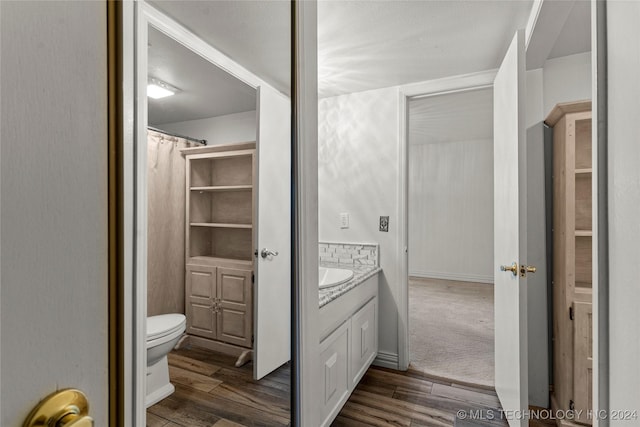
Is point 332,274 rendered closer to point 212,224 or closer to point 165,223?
point 212,224

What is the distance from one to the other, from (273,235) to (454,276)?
5.40 metres

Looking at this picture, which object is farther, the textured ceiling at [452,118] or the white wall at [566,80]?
the textured ceiling at [452,118]

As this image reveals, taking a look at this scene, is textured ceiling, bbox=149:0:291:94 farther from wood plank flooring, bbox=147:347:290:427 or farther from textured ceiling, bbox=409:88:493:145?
textured ceiling, bbox=409:88:493:145

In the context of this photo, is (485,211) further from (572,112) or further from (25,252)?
(25,252)

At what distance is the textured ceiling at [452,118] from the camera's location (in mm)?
3488

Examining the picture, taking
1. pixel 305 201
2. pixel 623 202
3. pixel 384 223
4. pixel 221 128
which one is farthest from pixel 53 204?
→ pixel 384 223

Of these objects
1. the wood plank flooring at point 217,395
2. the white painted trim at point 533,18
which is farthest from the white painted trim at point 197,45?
the white painted trim at point 533,18

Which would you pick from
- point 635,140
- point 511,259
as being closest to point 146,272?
point 635,140

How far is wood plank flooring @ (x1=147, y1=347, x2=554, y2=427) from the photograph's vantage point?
0.69 metres

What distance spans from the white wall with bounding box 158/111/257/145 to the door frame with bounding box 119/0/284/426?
95 millimetres

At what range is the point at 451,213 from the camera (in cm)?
580

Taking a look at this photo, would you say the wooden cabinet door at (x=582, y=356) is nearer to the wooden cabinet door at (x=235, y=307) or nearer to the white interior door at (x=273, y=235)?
the white interior door at (x=273, y=235)

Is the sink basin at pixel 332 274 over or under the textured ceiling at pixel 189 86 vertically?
under

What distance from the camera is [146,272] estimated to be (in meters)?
0.56
